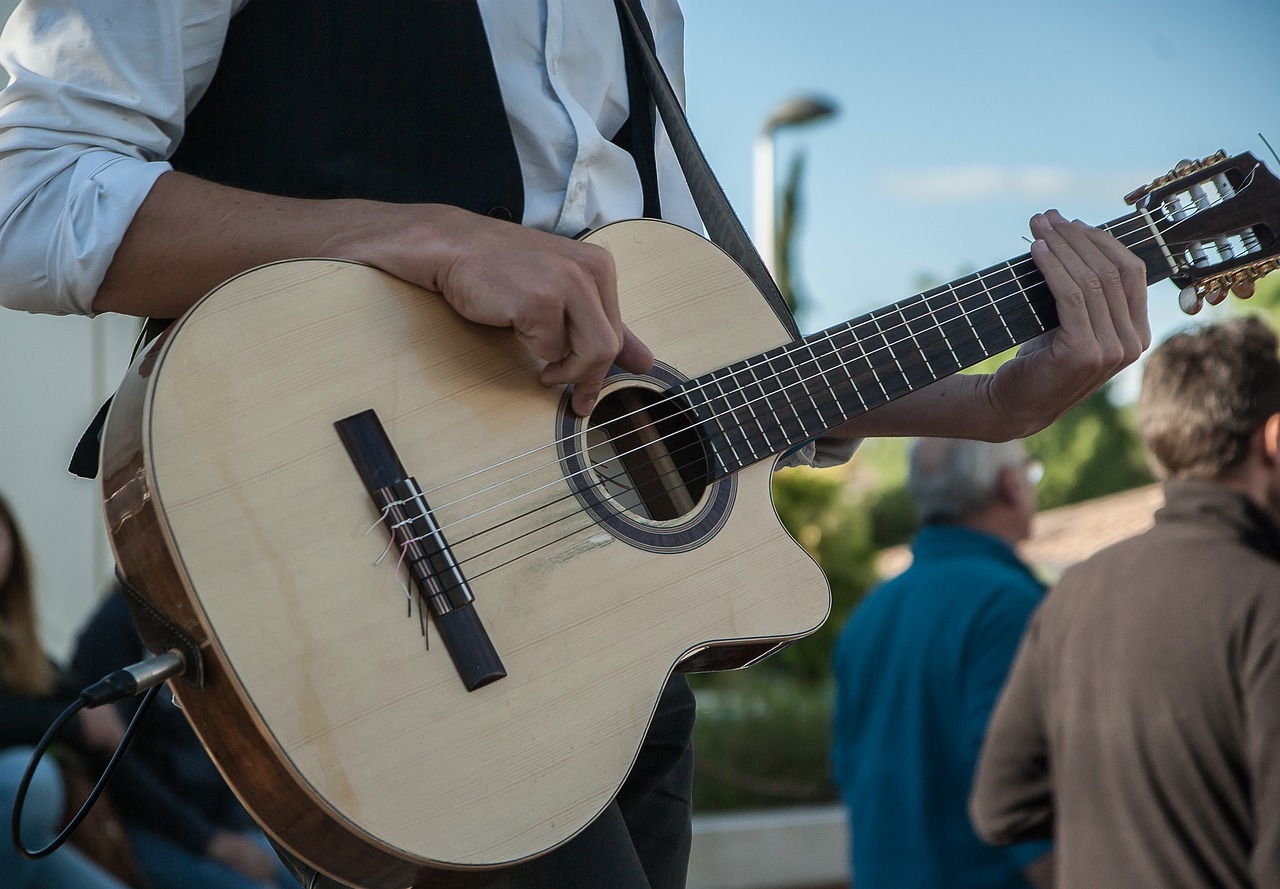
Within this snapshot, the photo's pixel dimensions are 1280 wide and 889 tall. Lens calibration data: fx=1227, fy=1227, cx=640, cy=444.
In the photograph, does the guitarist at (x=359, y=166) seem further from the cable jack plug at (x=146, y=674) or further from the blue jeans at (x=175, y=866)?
the blue jeans at (x=175, y=866)

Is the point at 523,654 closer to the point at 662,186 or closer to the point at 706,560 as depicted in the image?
the point at 706,560

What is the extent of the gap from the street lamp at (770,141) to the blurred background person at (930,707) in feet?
22.2

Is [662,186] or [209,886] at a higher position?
[662,186]

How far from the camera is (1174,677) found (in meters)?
2.75

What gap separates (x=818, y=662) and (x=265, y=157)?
8893mm

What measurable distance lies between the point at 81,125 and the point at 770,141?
9.68 meters

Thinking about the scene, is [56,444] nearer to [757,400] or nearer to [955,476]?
[955,476]

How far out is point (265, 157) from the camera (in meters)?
1.37

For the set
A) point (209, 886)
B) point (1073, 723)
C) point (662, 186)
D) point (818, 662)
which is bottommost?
point (818, 662)

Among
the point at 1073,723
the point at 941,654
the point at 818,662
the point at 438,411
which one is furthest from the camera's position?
the point at 818,662

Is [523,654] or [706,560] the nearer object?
[523,654]

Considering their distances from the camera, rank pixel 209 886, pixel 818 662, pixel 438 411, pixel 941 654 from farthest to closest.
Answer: pixel 818 662
pixel 209 886
pixel 941 654
pixel 438 411

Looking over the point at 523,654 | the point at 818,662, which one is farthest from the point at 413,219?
the point at 818,662

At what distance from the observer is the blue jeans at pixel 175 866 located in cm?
413
